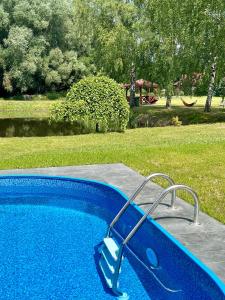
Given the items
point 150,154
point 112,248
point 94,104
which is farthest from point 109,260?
point 94,104

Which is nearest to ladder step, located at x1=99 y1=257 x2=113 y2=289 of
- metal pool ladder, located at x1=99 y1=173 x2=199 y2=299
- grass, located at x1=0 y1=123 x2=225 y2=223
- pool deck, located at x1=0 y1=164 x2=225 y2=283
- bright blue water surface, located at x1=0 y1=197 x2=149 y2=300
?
metal pool ladder, located at x1=99 y1=173 x2=199 y2=299

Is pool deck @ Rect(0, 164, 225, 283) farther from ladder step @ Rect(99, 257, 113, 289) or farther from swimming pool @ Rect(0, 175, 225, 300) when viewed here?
ladder step @ Rect(99, 257, 113, 289)

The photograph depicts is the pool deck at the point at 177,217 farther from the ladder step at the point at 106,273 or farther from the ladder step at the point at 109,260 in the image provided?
the ladder step at the point at 106,273

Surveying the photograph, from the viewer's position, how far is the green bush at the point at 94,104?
63.6 ft

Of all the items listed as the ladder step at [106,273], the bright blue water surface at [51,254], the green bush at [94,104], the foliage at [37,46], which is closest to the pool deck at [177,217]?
the bright blue water surface at [51,254]

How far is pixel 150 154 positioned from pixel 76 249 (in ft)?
21.7

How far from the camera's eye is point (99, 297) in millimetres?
5086

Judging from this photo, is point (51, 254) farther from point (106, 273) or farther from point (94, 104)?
point (94, 104)

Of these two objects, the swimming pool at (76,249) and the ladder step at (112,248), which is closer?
the swimming pool at (76,249)

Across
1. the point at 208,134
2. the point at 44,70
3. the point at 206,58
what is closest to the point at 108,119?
the point at 208,134

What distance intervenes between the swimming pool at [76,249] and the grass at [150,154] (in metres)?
1.60

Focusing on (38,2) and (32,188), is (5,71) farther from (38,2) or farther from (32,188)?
(32,188)

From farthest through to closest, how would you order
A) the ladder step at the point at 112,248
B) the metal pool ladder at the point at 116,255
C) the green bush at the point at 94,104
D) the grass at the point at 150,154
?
the green bush at the point at 94,104
the grass at the point at 150,154
the ladder step at the point at 112,248
the metal pool ladder at the point at 116,255

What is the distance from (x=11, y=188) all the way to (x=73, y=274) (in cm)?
450
